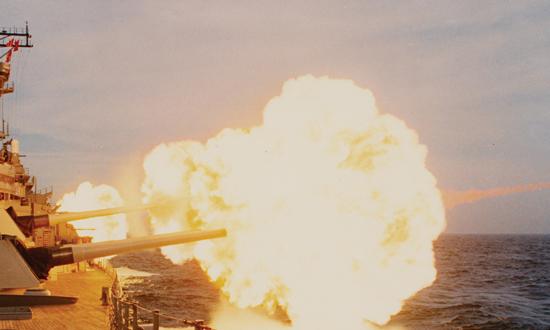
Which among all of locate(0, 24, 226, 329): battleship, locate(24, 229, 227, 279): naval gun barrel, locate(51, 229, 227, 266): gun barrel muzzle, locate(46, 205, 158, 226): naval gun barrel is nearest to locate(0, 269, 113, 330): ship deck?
locate(0, 24, 226, 329): battleship

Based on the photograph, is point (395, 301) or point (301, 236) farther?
point (395, 301)

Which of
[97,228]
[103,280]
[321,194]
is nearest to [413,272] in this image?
[321,194]

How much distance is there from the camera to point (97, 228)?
189 ft

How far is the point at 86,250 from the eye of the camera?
33.6ft

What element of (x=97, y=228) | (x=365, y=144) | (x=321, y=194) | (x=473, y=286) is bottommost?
(x=473, y=286)

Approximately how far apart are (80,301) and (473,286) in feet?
158

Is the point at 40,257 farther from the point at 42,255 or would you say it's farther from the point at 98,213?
the point at 98,213

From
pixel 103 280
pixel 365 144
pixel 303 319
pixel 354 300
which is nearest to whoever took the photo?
pixel 365 144

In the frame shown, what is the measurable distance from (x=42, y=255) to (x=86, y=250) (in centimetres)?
95

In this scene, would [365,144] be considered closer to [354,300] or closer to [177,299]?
[354,300]

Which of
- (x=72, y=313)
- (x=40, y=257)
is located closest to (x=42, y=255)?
(x=40, y=257)

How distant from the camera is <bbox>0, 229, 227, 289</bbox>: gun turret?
1011 cm

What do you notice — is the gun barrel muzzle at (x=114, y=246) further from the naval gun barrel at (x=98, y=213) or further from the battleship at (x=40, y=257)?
the naval gun barrel at (x=98, y=213)

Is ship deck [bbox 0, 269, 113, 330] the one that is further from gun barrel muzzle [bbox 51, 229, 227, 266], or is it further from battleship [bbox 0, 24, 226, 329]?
gun barrel muzzle [bbox 51, 229, 227, 266]
